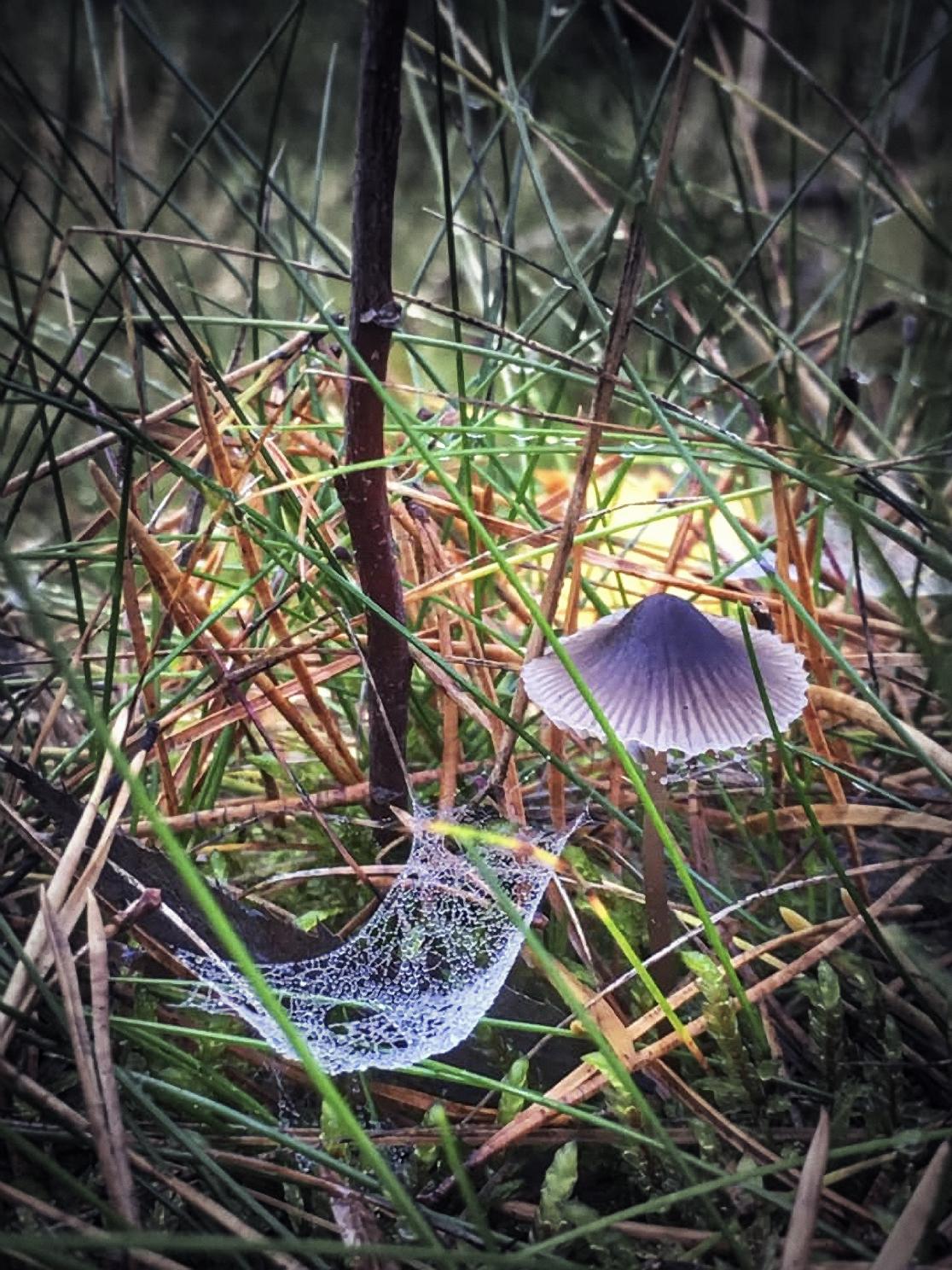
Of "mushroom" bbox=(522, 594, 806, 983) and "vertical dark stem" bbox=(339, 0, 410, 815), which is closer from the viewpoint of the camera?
"vertical dark stem" bbox=(339, 0, 410, 815)

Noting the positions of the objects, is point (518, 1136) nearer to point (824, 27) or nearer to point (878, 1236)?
point (878, 1236)

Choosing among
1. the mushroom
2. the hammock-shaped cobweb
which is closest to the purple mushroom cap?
the mushroom

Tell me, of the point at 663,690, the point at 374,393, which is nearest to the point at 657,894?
the point at 663,690

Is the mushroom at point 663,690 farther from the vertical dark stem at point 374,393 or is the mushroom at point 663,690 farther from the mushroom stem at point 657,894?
the vertical dark stem at point 374,393

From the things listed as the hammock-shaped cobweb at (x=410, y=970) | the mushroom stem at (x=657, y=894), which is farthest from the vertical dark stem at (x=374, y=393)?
the mushroom stem at (x=657, y=894)

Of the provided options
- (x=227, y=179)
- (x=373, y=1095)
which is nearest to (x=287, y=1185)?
(x=373, y=1095)

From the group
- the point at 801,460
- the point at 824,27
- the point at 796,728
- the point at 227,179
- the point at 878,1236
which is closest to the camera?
the point at 878,1236

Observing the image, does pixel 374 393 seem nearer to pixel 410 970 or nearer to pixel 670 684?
pixel 670 684

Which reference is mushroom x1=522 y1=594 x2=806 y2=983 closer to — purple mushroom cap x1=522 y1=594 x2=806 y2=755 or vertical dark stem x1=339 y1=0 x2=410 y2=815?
purple mushroom cap x1=522 y1=594 x2=806 y2=755
